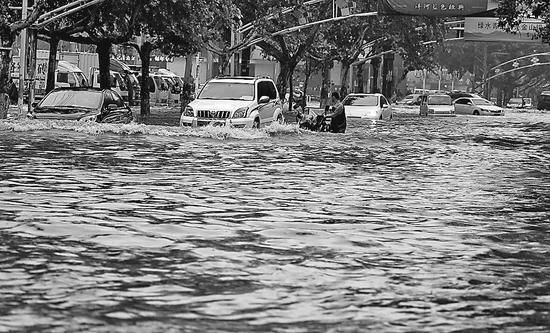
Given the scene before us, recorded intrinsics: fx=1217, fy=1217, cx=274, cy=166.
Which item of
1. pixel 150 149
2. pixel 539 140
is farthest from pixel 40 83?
pixel 150 149

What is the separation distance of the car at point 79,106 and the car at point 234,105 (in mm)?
2027

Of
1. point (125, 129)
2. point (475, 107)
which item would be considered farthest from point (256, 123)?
point (475, 107)

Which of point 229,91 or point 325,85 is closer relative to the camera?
point 229,91

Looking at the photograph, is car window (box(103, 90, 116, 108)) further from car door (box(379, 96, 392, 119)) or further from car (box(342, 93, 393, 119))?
car door (box(379, 96, 392, 119))

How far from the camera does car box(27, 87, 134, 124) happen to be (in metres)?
31.7

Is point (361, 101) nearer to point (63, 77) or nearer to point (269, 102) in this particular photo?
point (269, 102)

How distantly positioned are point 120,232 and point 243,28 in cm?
4211

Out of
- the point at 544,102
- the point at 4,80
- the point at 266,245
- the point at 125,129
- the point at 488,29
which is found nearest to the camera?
the point at 266,245

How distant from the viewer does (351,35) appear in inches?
2717

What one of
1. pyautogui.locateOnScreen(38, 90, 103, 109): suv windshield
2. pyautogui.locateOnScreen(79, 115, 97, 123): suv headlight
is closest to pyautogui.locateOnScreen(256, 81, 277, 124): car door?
pyautogui.locateOnScreen(38, 90, 103, 109): suv windshield

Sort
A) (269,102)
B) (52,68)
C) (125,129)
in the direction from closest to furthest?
1. (125,129)
2. (269,102)
3. (52,68)

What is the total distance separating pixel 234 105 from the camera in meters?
32.1

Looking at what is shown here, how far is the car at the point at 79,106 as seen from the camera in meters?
31.7

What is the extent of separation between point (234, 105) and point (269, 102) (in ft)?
7.61
